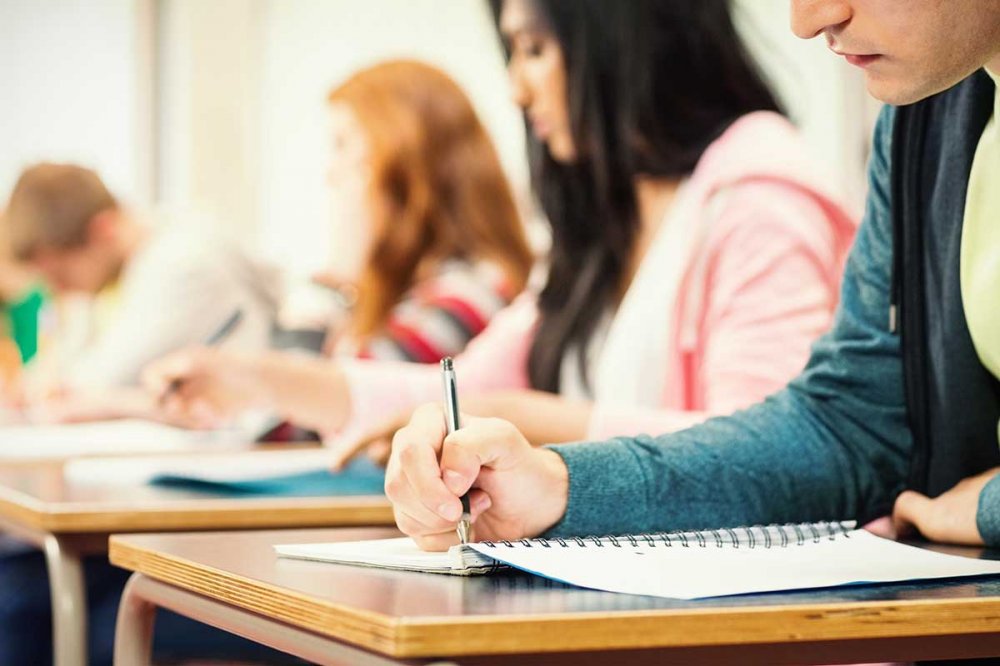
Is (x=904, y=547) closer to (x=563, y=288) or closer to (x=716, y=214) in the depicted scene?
(x=716, y=214)

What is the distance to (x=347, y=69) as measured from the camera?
4.39m

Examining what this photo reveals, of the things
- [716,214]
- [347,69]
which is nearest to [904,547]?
[716,214]

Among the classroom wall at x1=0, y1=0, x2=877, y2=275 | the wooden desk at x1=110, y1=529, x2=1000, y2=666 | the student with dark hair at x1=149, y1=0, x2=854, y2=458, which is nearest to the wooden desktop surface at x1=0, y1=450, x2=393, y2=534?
the student with dark hair at x1=149, y1=0, x2=854, y2=458

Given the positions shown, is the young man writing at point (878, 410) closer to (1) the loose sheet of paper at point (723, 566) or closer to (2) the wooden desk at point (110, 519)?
(1) the loose sheet of paper at point (723, 566)

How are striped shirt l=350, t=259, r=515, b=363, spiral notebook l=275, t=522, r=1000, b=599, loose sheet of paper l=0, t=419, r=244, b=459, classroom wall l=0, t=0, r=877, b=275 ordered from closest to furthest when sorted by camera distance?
spiral notebook l=275, t=522, r=1000, b=599, loose sheet of paper l=0, t=419, r=244, b=459, striped shirt l=350, t=259, r=515, b=363, classroom wall l=0, t=0, r=877, b=275

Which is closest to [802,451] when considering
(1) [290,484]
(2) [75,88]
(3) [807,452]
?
(3) [807,452]

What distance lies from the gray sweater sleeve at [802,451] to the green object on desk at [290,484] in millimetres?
500

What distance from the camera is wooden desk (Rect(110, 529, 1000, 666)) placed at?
20.8 inches

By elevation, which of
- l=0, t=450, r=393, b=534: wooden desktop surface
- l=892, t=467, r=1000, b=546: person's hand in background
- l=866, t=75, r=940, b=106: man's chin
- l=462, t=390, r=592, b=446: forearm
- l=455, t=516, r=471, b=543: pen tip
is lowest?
l=0, t=450, r=393, b=534: wooden desktop surface

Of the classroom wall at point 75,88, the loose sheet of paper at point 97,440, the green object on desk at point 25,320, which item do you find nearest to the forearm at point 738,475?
the loose sheet of paper at point 97,440

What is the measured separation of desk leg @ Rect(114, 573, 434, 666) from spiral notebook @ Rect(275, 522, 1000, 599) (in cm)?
6

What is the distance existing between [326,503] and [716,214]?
1.76ft

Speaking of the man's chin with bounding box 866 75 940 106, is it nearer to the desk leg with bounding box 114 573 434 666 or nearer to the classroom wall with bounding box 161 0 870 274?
the desk leg with bounding box 114 573 434 666

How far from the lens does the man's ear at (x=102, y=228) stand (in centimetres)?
345
